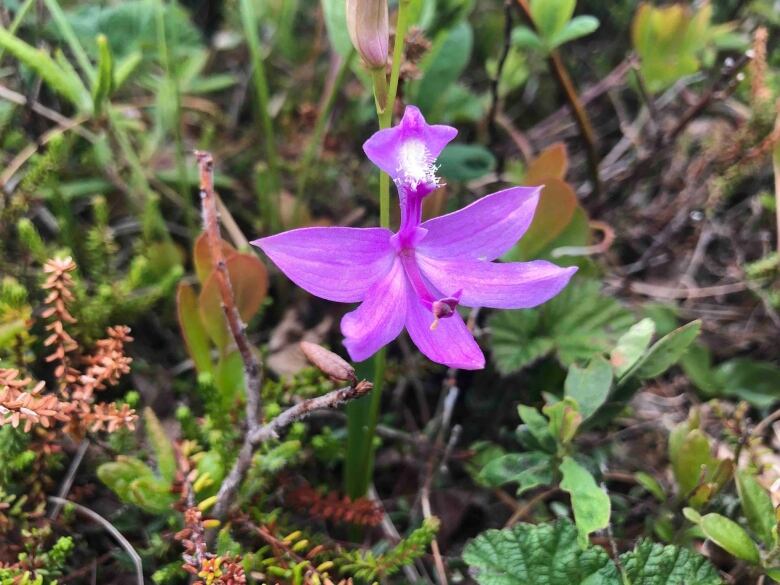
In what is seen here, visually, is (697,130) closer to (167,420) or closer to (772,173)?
(772,173)

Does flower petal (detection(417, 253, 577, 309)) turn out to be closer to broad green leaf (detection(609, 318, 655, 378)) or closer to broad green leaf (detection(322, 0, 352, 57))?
broad green leaf (detection(609, 318, 655, 378))

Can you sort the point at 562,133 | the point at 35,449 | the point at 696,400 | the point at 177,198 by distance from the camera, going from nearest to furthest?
the point at 35,449
the point at 696,400
the point at 177,198
the point at 562,133

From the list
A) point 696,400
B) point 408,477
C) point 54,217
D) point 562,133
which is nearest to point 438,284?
Answer: point 408,477

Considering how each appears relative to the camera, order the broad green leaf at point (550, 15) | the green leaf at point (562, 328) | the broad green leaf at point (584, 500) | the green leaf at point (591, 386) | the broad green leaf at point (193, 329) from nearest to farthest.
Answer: the broad green leaf at point (584, 500)
the green leaf at point (591, 386)
the broad green leaf at point (193, 329)
the green leaf at point (562, 328)
the broad green leaf at point (550, 15)

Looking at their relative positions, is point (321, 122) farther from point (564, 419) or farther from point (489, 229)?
point (564, 419)

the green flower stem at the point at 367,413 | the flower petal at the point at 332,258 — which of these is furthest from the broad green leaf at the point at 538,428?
the flower petal at the point at 332,258

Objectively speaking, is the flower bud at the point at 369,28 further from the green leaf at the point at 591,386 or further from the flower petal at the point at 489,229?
the green leaf at the point at 591,386
